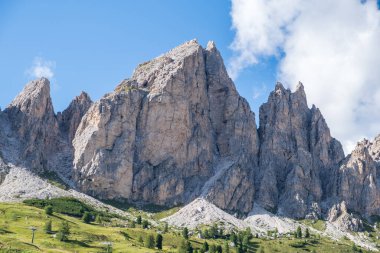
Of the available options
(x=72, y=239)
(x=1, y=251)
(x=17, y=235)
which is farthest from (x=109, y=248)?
(x=1, y=251)

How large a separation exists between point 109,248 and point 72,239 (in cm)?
1978

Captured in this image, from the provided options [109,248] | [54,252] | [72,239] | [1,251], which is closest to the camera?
[1,251]

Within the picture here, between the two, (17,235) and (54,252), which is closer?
(54,252)

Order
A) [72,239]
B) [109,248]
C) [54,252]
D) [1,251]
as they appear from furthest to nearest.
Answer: [72,239] < [109,248] < [54,252] < [1,251]

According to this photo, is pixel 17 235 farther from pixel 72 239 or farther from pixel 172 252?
pixel 172 252

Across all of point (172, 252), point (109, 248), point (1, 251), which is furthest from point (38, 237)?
point (1, 251)

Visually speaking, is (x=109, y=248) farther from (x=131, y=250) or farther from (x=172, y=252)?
(x=172, y=252)

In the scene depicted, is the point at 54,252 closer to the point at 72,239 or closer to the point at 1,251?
the point at 1,251

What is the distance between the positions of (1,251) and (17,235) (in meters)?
76.5

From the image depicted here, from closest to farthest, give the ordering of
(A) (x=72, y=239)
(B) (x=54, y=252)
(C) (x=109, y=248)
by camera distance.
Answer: (B) (x=54, y=252) < (C) (x=109, y=248) < (A) (x=72, y=239)

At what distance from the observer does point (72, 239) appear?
645ft

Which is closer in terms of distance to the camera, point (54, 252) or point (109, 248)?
point (54, 252)

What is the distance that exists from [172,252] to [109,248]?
2535 centimetres

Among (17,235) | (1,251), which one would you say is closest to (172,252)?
(17,235)
